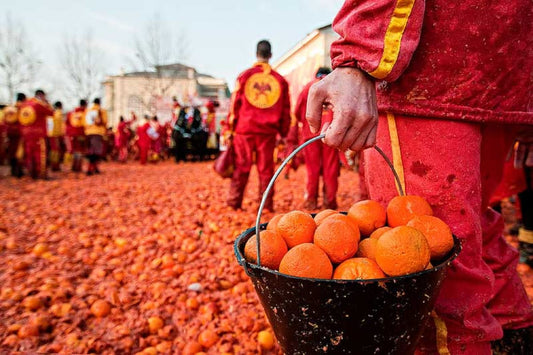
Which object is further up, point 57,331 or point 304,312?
point 304,312

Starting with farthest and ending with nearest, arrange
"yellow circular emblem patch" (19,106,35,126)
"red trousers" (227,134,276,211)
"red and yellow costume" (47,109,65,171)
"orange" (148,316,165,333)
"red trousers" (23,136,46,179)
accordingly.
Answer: "red and yellow costume" (47,109,65,171)
"red trousers" (23,136,46,179)
"yellow circular emblem patch" (19,106,35,126)
"red trousers" (227,134,276,211)
"orange" (148,316,165,333)

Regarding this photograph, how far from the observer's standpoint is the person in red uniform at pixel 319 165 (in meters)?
4.86

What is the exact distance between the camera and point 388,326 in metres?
0.90

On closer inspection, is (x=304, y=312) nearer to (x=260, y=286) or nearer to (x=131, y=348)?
(x=260, y=286)

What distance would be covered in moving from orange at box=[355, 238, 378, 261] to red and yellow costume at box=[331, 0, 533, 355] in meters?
0.27

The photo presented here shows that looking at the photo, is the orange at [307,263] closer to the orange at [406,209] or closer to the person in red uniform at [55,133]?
the orange at [406,209]

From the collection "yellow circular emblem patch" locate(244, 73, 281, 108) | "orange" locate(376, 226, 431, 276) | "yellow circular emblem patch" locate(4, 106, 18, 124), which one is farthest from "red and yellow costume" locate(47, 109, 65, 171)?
"orange" locate(376, 226, 431, 276)

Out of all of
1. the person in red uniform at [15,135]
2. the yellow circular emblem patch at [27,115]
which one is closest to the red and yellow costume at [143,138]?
the person in red uniform at [15,135]

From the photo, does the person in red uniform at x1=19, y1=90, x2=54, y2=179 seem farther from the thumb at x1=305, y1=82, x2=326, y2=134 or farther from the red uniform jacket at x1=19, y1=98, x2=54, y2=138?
the thumb at x1=305, y1=82, x2=326, y2=134

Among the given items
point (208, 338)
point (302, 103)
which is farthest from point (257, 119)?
point (208, 338)

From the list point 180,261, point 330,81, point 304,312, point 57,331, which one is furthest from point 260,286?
point 180,261

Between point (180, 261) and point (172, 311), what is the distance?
0.78m

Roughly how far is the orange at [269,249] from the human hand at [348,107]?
1.05ft

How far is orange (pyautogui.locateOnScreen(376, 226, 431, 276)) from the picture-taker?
2.91 ft
